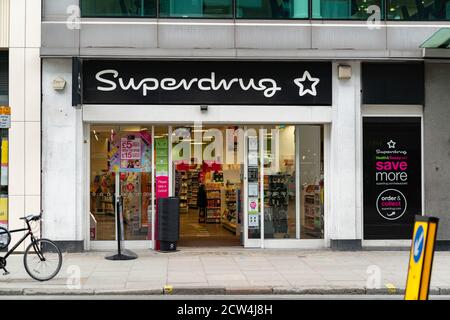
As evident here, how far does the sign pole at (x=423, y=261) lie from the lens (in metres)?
4.91

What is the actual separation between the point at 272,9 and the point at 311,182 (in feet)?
13.7

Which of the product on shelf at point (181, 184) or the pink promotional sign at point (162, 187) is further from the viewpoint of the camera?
the product on shelf at point (181, 184)

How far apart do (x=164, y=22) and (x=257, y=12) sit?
85.0 inches

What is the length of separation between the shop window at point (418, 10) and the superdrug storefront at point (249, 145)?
118 cm

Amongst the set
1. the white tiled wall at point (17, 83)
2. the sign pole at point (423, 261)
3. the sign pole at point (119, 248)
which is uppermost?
the white tiled wall at point (17, 83)

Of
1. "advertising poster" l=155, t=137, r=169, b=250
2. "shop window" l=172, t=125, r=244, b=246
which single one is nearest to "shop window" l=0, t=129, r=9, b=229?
"advertising poster" l=155, t=137, r=169, b=250

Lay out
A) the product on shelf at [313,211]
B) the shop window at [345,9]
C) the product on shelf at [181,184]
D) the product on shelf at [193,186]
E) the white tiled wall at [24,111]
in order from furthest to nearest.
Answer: the product on shelf at [193,186] < the product on shelf at [181,184] < the product on shelf at [313,211] < the shop window at [345,9] < the white tiled wall at [24,111]

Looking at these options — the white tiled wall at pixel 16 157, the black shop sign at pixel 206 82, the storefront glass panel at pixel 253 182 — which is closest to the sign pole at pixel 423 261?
the black shop sign at pixel 206 82

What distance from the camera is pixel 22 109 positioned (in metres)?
13.2

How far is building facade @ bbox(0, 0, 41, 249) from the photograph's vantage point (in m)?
13.2

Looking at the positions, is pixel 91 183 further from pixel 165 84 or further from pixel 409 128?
pixel 409 128

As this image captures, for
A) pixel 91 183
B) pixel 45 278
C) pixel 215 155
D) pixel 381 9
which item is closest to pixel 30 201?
pixel 91 183

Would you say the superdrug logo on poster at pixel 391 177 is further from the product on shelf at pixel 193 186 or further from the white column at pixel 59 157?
the white column at pixel 59 157

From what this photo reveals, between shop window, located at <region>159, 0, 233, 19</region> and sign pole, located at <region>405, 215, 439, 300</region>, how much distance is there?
956 centimetres
